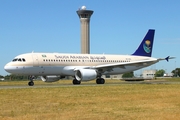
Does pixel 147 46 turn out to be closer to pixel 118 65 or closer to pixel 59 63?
pixel 118 65

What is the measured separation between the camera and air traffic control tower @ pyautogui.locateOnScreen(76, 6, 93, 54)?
137m

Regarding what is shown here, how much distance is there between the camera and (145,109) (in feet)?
49.3

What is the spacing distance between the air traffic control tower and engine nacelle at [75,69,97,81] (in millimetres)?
94234

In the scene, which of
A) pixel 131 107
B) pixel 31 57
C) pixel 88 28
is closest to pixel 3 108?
pixel 131 107

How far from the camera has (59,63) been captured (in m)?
41.3

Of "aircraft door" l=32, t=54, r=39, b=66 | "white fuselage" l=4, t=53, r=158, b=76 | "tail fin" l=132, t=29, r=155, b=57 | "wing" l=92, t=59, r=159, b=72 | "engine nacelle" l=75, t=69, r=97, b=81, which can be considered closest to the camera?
"white fuselage" l=4, t=53, r=158, b=76

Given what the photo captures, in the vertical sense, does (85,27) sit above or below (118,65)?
above

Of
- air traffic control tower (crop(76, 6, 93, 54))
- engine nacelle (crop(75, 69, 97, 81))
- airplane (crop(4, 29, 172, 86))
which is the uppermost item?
air traffic control tower (crop(76, 6, 93, 54))

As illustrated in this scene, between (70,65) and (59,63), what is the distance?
5.89 feet

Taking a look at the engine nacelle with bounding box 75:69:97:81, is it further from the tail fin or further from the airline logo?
the airline logo

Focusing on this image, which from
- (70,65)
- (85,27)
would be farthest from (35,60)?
(85,27)

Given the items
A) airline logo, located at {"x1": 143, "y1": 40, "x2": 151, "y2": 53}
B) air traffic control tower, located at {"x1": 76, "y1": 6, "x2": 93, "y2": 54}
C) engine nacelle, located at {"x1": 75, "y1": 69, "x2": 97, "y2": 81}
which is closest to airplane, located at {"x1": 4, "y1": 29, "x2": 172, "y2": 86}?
engine nacelle, located at {"x1": 75, "y1": 69, "x2": 97, "y2": 81}

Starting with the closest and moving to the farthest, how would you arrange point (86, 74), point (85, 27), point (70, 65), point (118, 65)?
point (86, 74), point (70, 65), point (118, 65), point (85, 27)

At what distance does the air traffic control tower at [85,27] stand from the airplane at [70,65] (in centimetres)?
8772
